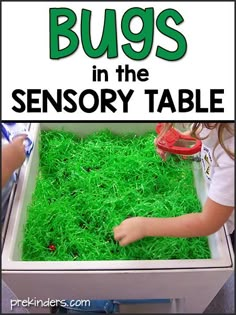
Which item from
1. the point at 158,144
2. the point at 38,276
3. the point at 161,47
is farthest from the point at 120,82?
the point at 38,276

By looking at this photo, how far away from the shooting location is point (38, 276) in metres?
0.72

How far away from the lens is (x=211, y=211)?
2.27 feet

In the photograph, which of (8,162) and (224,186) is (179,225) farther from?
(8,162)

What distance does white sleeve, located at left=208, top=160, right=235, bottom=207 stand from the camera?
67 centimetres

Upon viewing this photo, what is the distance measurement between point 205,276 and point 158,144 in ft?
1.03

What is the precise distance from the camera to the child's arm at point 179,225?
692 millimetres

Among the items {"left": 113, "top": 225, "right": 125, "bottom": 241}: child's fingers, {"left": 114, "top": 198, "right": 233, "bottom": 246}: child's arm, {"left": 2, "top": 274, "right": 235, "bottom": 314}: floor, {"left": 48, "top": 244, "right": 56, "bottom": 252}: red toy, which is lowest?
{"left": 2, "top": 274, "right": 235, "bottom": 314}: floor

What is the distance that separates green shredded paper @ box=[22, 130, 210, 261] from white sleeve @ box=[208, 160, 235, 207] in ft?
0.49

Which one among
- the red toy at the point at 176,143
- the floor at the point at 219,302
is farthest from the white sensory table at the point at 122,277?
the red toy at the point at 176,143

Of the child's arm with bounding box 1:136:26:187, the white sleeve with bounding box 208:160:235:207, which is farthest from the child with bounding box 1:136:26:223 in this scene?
the white sleeve with bounding box 208:160:235:207

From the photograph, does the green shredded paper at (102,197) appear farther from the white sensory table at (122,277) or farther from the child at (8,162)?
the child at (8,162)

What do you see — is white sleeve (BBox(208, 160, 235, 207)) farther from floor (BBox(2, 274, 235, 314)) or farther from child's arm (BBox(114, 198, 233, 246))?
floor (BBox(2, 274, 235, 314))

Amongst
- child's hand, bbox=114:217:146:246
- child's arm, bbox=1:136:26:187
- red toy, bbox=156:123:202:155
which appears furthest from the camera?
red toy, bbox=156:123:202:155

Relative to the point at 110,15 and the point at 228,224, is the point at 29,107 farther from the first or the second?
the point at 228,224
